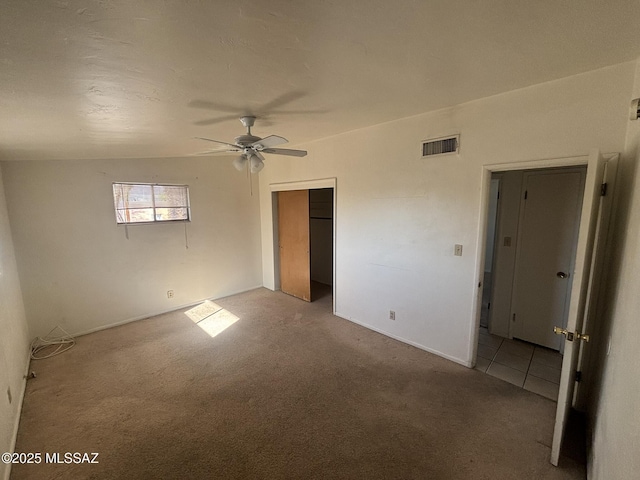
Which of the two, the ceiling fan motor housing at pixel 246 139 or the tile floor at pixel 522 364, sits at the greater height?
the ceiling fan motor housing at pixel 246 139

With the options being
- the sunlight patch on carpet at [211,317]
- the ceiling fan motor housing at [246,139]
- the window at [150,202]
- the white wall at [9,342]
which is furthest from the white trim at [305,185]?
the white wall at [9,342]

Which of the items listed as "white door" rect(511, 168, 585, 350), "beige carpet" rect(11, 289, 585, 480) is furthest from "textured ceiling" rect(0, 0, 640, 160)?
"beige carpet" rect(11, 289, 585, 480)

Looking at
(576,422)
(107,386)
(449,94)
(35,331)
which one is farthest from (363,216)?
(35,331)

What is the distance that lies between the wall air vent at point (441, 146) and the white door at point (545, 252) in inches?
47.9

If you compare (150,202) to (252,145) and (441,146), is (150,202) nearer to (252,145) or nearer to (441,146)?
(252,145)

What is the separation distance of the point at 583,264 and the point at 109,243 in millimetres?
4907

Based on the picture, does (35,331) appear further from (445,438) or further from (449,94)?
(449,94)

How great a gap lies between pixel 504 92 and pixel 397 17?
5.45 ft

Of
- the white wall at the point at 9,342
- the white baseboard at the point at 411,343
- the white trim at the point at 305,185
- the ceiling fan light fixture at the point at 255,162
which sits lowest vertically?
the white baseboard at the point at 411,343

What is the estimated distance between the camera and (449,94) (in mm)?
2150

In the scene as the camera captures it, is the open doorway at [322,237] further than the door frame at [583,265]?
Yes

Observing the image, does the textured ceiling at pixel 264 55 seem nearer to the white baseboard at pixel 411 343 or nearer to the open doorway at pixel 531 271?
the open doorway at pixel 531 271

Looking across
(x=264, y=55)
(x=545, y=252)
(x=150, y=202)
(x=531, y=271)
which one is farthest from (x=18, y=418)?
(x=545, y=252)

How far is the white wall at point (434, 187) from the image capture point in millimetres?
1921
